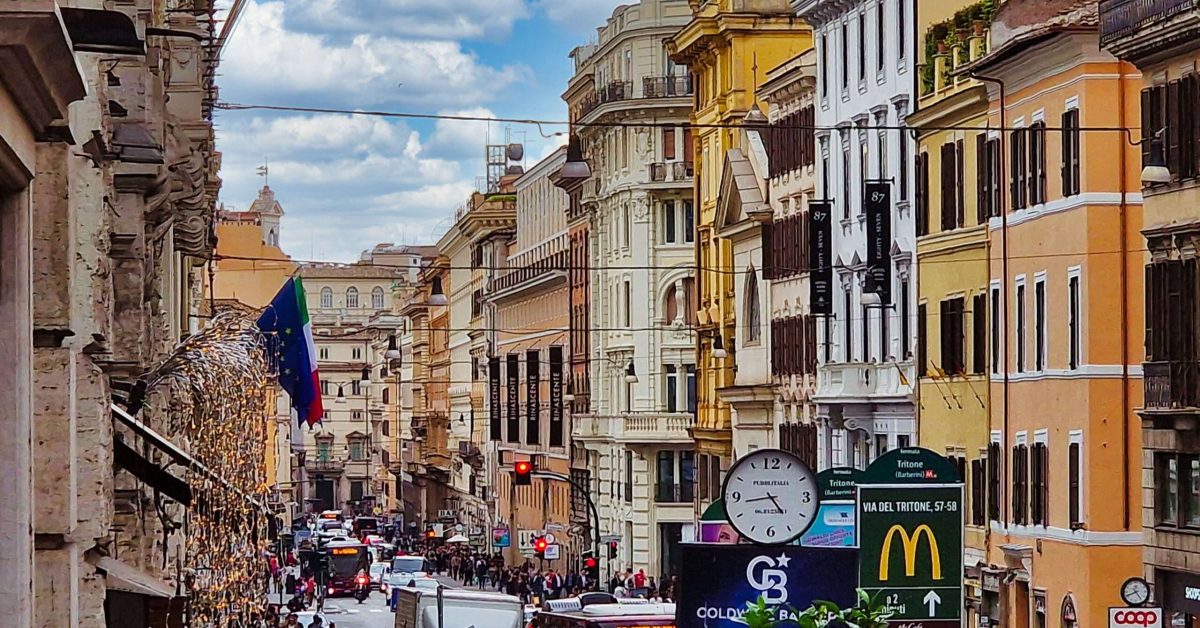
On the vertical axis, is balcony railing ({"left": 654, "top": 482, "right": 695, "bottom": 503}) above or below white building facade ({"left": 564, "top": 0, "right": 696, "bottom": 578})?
below

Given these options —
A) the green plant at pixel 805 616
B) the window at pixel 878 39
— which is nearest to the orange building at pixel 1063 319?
the window at pixel 878 39

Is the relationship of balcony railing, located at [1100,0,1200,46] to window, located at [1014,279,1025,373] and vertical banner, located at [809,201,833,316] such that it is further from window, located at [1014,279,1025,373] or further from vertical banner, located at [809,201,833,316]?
vertical banner, located at [809,201,833,316]

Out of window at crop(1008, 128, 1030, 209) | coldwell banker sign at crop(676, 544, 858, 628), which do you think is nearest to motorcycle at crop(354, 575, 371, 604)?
window at crop(1008, 128, 1030, 209)

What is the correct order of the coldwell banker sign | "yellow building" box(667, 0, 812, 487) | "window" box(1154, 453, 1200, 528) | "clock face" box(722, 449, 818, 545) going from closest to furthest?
A: 1. the coldwell banker sign
2. "clock face" box(722, 449, 818, 545)
3. "window" box(1154, 453, 1200, 528)
4. "yellow building" box(667, 0, 812, 487)

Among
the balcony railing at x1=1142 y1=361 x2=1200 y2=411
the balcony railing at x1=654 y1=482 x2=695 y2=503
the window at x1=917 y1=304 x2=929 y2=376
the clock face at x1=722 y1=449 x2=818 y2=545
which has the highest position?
the window at x1=917 y1=304 x2=929 y2=376

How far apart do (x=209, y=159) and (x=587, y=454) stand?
198 feet

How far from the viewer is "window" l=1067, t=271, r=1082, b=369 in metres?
40.0

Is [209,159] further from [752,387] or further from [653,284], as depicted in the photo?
[653,284]

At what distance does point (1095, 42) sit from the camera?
39.5 m

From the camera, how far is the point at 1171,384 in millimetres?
35250

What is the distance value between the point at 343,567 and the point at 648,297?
2255 centimetres

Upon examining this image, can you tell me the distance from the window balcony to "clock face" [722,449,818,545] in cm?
1726

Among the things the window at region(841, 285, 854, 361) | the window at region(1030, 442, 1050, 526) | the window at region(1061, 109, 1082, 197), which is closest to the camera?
the window at region(1061, 109, 1082, 197)

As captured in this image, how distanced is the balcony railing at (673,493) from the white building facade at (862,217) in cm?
2527
